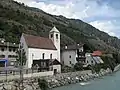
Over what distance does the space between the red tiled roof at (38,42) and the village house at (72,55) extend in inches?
281

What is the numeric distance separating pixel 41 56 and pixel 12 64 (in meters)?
8.80

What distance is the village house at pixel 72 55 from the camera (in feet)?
239

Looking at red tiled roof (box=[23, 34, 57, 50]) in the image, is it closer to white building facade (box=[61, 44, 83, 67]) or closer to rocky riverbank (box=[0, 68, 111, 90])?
white building facade (box=[61, 44, 83, 67])

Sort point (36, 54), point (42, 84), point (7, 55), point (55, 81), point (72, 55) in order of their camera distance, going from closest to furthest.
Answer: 1. point (42, 84)
2. point (55, 81)
3. point (7, 55)
4. point (36, 54)
5. point (72, 55)

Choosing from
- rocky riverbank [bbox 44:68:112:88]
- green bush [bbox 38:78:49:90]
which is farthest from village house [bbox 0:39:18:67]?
green bush [bbox 38:78:49:90]

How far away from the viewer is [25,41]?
2296 inches

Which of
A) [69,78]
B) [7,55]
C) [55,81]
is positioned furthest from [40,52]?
[55,81]

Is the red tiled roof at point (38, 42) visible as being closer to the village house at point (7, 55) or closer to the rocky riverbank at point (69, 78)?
the village house at point (7, 55)

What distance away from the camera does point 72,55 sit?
241 feet

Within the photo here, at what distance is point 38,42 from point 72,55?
14796 millimetres

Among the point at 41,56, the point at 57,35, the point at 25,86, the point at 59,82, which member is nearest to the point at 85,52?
the point at 57,35

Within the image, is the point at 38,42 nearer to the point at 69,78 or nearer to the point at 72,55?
the point at 72,55

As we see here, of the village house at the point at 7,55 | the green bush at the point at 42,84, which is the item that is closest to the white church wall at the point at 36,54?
the village house at the point at 7,55

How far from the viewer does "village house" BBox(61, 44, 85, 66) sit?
72.9 m
